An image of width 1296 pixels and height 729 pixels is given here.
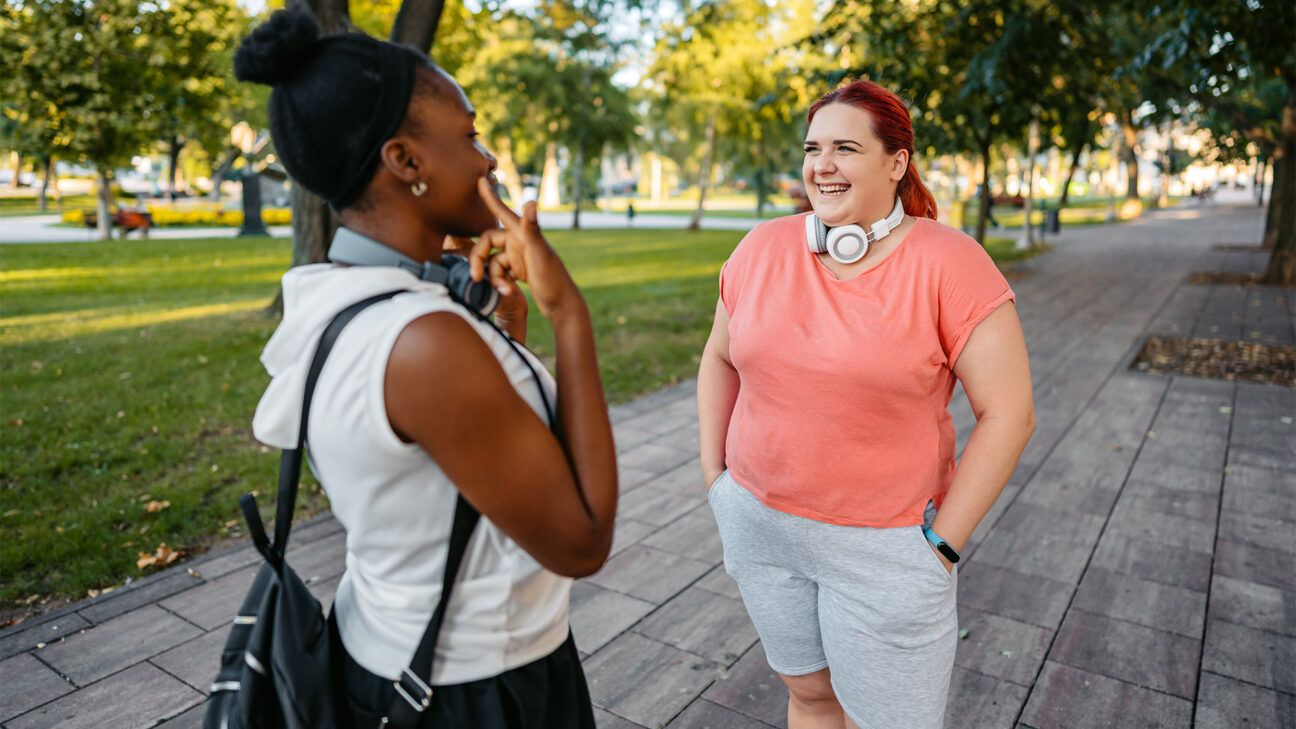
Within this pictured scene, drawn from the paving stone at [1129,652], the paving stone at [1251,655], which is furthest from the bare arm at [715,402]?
the paving stone at [1251,655]

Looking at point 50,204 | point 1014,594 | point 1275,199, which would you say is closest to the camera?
point 1014,594

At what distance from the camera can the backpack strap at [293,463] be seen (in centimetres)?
120

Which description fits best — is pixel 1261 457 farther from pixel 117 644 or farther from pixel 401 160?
pixel 117 644

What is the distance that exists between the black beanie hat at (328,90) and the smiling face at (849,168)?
1049 millimetres

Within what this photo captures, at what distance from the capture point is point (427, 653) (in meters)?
1.32

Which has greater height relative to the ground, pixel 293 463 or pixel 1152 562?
pixel 293 463

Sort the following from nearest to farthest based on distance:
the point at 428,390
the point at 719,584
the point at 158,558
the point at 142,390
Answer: the point at 428,390
the point at 719,584
the point at 158,558
the point at 142,390

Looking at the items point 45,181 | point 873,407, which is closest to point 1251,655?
point 873,407

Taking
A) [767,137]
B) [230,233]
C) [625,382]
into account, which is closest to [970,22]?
[625,382]

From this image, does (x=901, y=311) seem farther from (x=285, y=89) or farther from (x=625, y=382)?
(x=625, y=382)

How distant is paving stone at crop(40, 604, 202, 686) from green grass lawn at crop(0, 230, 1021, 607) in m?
0.49

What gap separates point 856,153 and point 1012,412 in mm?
668

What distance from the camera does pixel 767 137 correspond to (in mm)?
39031

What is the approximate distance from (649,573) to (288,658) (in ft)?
9.72
